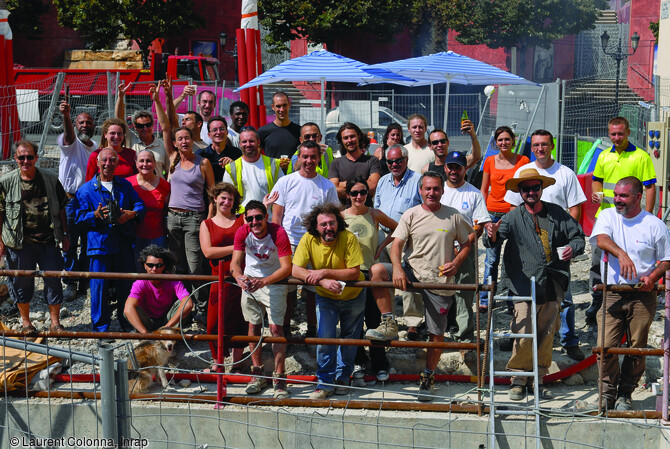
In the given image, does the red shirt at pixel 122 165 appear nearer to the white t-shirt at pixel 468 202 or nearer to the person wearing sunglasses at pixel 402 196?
the person wearing sunglasses at pixel 402 196

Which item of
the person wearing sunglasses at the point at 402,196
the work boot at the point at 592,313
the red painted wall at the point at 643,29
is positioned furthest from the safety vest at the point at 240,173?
the red painted wall at the point at 643,29

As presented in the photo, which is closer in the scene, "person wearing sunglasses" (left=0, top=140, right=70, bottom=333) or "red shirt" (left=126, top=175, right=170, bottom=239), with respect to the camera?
"person wearing sunglasses" (left=0, top=140, right=70, bottom=333)

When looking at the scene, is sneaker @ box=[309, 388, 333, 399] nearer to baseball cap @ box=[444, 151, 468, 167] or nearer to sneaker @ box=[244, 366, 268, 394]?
sneaker @ box=[244, 366, 268, 394]

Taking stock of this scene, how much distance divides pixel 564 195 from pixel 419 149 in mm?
1885

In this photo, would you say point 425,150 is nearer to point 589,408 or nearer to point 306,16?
point 589,408

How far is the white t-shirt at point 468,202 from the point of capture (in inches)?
303

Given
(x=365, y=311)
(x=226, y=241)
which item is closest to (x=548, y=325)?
(x=365, y=311)

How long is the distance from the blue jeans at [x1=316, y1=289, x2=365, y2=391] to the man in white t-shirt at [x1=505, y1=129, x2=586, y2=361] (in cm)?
195

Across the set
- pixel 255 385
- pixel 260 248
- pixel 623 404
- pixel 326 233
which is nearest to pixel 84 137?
pixel 260 248

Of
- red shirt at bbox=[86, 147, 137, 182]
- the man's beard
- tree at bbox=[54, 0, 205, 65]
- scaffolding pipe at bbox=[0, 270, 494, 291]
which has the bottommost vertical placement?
scaffolding pipe at bbox=[0, 270, 494, 291]

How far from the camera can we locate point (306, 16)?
3441 centimetres

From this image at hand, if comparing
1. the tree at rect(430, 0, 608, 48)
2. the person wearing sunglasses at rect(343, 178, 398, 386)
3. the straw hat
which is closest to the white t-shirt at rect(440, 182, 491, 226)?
the straw hat

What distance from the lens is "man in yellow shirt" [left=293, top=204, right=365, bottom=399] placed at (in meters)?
6.80

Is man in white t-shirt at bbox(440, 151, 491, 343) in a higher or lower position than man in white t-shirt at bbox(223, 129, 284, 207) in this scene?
lower
